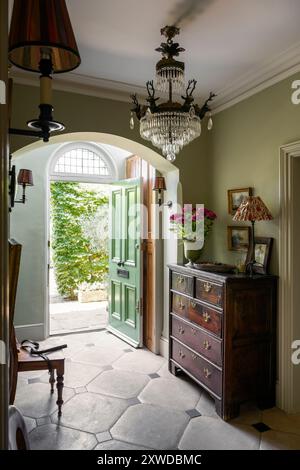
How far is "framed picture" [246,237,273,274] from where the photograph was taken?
2.94 m

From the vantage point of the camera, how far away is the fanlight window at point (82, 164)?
5.27 meters

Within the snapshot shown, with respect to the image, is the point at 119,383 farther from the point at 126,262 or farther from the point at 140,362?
the point at 126,262

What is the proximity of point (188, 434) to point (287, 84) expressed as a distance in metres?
2.89

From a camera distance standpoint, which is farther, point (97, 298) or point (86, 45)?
point (97, 298)

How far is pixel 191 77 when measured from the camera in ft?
10.2

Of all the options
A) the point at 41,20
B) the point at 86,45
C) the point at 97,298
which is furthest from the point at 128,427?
the point at 97,298

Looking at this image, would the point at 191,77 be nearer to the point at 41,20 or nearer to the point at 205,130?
the point at 205,130

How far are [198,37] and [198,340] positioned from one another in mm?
2495

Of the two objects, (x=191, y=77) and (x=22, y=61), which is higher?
(x=191, y=77)

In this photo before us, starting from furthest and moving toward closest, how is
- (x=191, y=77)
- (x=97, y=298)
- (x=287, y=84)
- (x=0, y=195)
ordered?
(x=97, y=298) < (x=191, y=77) < (x=287, y=84) < (x=0, y=195)

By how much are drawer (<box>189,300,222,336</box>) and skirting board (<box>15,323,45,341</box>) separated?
7.80 ft

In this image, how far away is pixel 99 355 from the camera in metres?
4.12

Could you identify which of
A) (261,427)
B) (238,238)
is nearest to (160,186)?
(238,238)

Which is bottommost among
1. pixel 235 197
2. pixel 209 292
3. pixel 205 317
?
pixel 205 317
